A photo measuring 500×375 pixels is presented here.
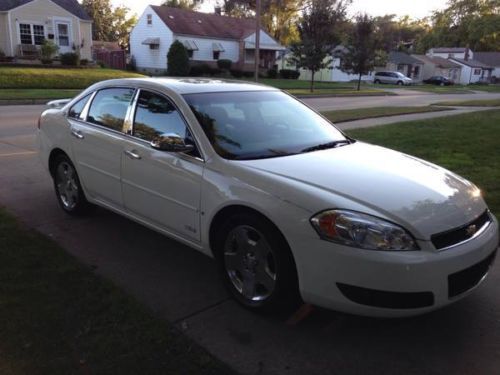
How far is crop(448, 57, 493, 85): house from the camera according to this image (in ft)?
249

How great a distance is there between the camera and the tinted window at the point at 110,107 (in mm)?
4566

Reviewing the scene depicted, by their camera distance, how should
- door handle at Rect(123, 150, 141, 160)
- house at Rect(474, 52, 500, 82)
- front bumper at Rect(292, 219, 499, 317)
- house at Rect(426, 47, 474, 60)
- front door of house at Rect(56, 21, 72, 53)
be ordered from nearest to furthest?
front bumper at Rect(292, 219, 499, 317) < door handle at Rect(123, 150, 141, 160) < front door of house at Rect(56, 21, 72, 53) < house at Rect(426, 47, 474, 60) < house at Rect(474, 52, 500, 82)

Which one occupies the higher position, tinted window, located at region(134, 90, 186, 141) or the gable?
the gable

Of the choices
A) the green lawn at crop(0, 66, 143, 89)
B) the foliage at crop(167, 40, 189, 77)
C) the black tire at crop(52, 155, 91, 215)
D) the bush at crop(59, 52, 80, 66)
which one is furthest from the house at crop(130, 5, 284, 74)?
the black tire at crop(52, 155, 91, 215)

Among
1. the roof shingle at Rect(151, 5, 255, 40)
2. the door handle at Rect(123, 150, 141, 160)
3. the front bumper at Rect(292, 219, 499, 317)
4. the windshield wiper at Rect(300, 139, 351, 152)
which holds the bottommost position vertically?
the front bumper at Rect(292, 219, 499, 317)

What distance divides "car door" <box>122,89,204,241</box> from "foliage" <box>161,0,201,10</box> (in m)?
69.9

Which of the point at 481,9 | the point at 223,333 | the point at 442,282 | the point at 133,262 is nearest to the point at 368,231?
the point at 442,282

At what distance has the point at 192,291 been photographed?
380 cm

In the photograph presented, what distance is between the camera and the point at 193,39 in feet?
140

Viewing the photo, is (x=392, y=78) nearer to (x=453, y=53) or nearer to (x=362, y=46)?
(x=362, y=46)

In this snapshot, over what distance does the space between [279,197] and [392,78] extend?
2185 inches

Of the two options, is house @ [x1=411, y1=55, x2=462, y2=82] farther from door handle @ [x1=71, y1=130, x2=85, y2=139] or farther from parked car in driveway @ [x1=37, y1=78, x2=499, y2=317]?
parked car in driveway @ [x1=37, y1=78, x2=499, y2=317]

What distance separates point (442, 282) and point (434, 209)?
0.48m

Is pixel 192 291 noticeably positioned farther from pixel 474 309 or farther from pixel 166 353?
pixel 474 309
